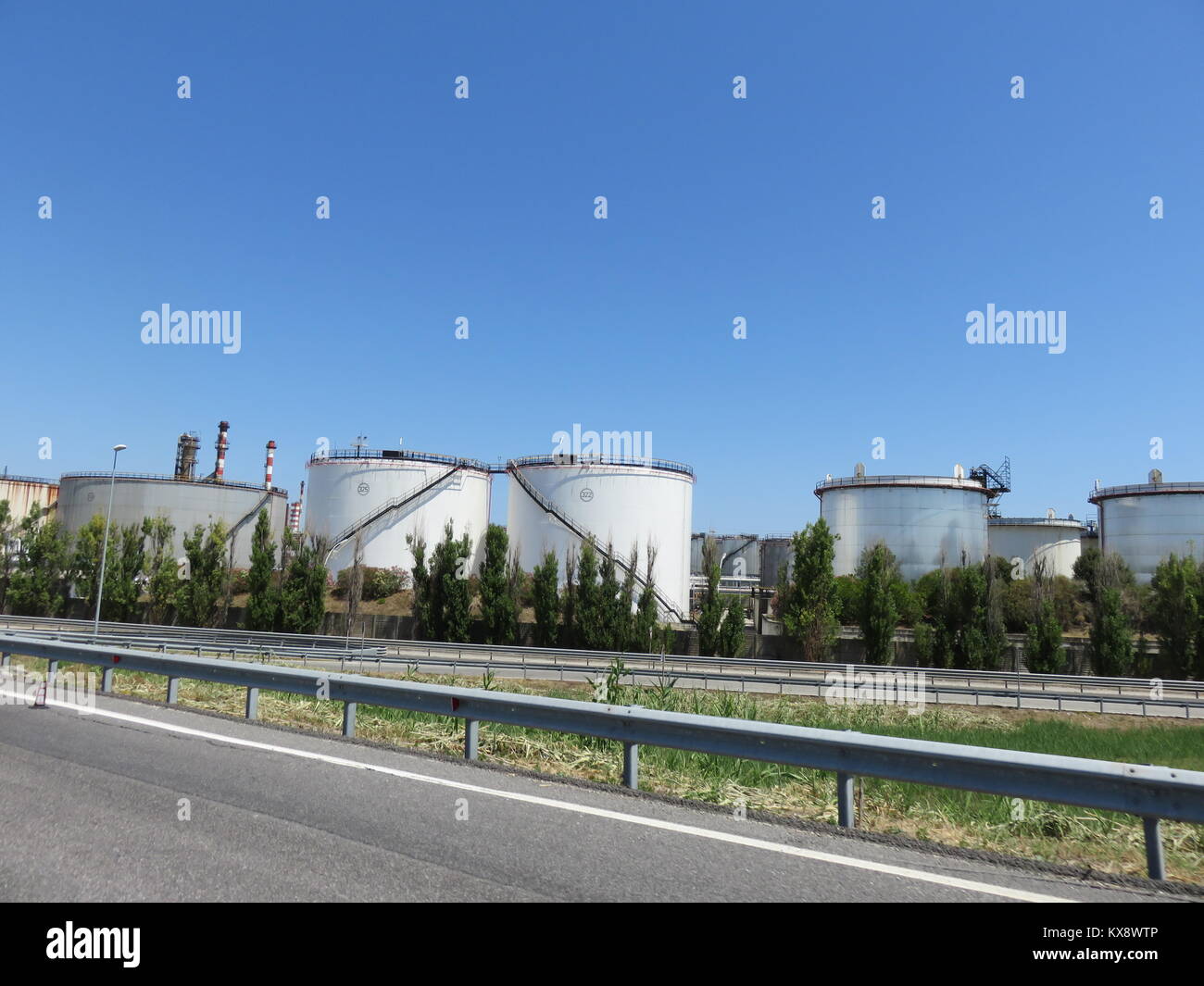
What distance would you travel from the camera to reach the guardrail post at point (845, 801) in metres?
6.05

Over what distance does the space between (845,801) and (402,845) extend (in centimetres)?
315

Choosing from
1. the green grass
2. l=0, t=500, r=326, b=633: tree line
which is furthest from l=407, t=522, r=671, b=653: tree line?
the green grass

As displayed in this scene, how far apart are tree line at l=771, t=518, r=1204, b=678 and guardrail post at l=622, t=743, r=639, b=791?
117 ft

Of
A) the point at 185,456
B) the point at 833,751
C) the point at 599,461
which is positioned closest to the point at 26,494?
the point at 185,456

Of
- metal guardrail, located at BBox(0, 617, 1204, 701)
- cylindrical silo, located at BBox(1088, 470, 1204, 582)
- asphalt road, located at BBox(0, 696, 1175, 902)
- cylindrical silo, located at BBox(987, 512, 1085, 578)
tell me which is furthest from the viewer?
cylindrical silo, located at BBox(987, 512, 1085, 578)

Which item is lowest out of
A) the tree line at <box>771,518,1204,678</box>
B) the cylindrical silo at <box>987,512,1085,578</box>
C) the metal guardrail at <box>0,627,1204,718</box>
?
the metal guardrail at <box>0,627,1204,718</box>

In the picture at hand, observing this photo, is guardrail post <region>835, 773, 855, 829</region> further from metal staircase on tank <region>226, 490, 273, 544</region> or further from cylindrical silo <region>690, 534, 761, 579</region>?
cylindrical silo <region>690, 534, 761, 579</region>

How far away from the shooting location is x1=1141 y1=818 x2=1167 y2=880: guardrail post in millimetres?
4949

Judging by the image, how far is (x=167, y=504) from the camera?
63594 millimetres
